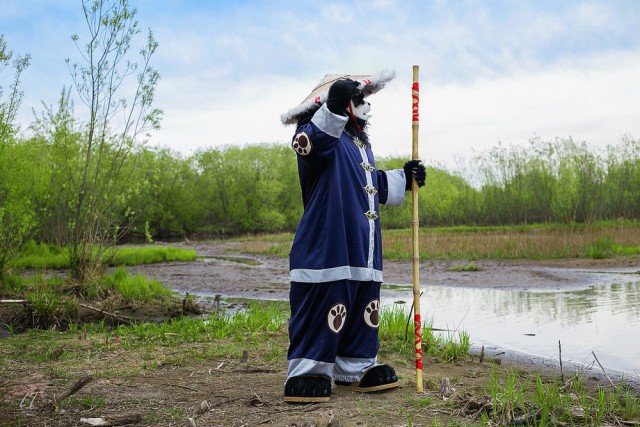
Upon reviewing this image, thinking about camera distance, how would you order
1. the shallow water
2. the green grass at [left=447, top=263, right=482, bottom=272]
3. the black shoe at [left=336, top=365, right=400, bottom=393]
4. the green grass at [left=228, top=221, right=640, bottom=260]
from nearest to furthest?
the black shoe at [left=336, top=365, right=400, bottom=393] → the shallow water → the green grass at [left=447, top=263, right=482, bottom=272] → the green grass at [left=228, top=221, right=640, bottom=260]

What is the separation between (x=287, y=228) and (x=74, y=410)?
4850 centimetres

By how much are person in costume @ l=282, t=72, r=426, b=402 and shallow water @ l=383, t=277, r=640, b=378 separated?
2.39 metres

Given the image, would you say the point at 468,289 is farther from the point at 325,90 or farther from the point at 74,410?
the point at 74,410

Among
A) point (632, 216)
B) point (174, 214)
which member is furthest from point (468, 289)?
point (174, 214)

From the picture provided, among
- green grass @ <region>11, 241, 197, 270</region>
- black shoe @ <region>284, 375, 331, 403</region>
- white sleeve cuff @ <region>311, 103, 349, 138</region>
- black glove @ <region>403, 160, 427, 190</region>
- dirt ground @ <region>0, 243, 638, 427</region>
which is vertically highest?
white sleeve cuff @ <region>311, 103, 349, 138</region>

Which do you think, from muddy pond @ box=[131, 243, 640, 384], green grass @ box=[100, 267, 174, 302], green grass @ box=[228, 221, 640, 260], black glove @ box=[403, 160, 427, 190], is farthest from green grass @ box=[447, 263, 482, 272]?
black glove @ box=[403, 160, 427, 190]

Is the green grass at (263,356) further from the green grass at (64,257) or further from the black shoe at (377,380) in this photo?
the green grass at (64,257)

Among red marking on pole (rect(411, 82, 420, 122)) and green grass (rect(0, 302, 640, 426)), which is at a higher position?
red marking on pole (rect(411, 82, 420, 122))

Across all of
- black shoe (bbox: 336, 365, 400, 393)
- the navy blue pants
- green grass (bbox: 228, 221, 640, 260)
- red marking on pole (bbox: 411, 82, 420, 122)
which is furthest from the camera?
green grass (bbox: 228, 221, 640, 260)

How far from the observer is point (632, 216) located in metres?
26.0

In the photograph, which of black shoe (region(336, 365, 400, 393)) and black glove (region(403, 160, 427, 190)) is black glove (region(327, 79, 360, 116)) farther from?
black shoe (region(336, 365, 400, 393))

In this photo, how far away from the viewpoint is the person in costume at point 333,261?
4.36 metres

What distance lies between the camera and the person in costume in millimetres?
4355

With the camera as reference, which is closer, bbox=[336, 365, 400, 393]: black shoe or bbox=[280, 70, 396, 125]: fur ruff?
bbox=[336, 365, 400, 393]: black shoe
